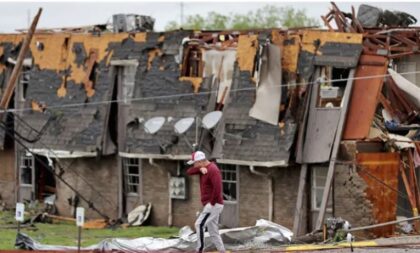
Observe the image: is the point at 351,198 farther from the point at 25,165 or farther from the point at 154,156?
the point at 25,165

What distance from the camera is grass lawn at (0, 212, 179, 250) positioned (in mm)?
29619

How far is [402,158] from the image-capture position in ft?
94.7

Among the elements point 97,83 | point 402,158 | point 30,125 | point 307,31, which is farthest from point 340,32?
point 30,125

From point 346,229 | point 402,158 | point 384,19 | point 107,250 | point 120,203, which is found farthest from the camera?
point 120,203

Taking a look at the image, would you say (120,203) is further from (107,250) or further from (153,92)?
(107,250)

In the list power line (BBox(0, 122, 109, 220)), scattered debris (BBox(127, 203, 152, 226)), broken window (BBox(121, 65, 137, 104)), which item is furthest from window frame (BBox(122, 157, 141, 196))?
broken window (BBox(121, 65, 137, 104))

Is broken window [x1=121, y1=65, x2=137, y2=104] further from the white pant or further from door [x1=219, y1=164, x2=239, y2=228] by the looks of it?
the white pant

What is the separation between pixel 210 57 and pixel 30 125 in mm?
7237

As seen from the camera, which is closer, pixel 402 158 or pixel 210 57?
pixel 402 158

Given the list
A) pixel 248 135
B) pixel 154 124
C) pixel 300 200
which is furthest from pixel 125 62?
pixel 300 200

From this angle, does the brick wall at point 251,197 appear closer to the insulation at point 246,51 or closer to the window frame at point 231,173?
the window frame at point 231,173

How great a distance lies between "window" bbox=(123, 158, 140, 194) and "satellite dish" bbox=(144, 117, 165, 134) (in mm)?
1517

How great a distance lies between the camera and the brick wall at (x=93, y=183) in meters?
35.0

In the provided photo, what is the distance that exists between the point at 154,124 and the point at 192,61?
2.06 meters
